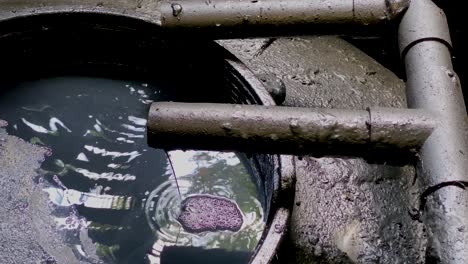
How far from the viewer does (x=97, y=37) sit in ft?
11.4

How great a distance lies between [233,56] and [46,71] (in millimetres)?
1293

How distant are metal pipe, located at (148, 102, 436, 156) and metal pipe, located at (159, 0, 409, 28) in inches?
23.1

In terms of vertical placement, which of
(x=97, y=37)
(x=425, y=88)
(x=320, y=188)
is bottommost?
(x=320, y=188)

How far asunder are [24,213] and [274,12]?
1.63 meters

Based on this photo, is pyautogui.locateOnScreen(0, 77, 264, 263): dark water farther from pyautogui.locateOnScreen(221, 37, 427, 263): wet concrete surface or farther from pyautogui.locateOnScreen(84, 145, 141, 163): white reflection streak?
pyautogui.locateOnScreen(221, 37, 427, 263): wet concrete surface

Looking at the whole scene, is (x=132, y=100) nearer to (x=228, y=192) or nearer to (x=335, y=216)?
(x=228, y=192)

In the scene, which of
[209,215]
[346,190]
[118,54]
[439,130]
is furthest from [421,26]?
[118,54]

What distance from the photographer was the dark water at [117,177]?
116 inches

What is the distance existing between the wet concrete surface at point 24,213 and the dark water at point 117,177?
0.16 feet

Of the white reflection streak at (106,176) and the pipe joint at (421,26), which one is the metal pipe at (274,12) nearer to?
the pipe joint at (421,26)

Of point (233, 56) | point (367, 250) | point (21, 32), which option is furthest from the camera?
point (21, 32)

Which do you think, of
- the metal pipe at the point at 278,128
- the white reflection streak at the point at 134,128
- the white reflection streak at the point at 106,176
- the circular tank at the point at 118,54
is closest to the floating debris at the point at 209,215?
the circular tank at the point at 118,54

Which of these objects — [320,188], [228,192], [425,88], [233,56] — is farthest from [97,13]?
[425,88]

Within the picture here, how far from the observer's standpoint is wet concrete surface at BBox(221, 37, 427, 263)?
108 inches
